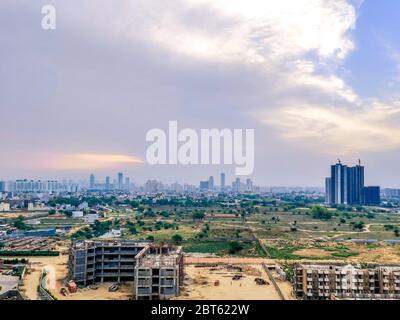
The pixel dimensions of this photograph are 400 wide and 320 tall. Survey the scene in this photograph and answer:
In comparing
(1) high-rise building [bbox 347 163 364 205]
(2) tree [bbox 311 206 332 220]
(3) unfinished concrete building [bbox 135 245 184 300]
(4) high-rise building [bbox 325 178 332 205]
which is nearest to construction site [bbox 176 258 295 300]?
(3) unfinished concrete building [bbox 135 245 184 300]

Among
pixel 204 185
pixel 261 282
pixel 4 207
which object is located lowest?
pixel 261 282

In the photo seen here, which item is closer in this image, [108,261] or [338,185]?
[108,261]

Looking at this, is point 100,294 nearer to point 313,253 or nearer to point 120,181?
point 313,253

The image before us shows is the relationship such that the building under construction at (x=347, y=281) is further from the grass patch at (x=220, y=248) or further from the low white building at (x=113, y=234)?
the low white building at (x=113, y=234)

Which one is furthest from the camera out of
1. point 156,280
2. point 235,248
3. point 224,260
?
point 235,248

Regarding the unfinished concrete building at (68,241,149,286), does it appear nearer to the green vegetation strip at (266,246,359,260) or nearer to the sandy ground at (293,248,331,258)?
the green vegetation strip at (266,246,359,260)

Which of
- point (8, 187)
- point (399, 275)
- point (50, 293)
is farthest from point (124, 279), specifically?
point (8, 187)

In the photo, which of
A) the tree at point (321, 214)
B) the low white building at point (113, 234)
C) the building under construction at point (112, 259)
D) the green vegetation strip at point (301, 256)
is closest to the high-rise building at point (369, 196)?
the tree at point (321, 214)

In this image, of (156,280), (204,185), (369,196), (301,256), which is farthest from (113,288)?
(204,185)
